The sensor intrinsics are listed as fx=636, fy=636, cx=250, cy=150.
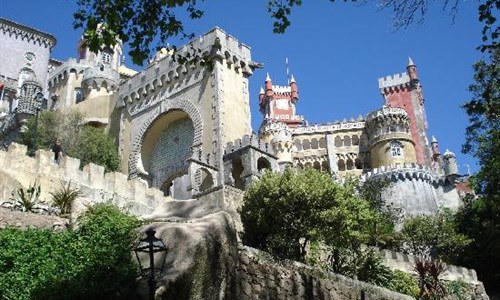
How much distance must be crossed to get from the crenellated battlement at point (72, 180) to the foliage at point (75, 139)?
10.2m

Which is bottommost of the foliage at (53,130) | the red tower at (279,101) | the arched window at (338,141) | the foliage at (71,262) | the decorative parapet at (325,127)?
the foliage at (71,262)

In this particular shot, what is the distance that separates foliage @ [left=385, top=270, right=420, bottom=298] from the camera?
21.6 meters

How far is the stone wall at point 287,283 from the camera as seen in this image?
50.3 feet

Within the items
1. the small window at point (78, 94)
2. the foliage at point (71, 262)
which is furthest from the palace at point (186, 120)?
the foliage at point (71, 262)

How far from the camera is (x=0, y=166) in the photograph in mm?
23453

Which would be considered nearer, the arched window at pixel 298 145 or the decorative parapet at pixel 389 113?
the decorative parapet at pixel 389 113

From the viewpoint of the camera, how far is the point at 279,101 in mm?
95812

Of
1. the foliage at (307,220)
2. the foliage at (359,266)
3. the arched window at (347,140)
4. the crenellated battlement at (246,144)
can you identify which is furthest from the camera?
the arched window at (347,140)

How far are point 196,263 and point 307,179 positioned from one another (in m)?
9.08

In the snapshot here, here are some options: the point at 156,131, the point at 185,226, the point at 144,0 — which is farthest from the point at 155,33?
the point at 156,131

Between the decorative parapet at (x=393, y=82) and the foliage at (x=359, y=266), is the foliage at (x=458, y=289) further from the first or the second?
the decorative parapet at (x=393, y=82)

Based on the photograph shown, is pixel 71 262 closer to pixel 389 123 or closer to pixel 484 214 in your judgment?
pixel 484 214

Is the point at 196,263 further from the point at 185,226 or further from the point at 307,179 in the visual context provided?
the point at 307,179

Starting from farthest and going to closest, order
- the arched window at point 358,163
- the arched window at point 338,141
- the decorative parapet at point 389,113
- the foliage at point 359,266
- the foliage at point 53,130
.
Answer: the arched window at point 338,141 < the arched window at point 358,163 < the decorative parapet at point 389,113 < the foliage at point 53,130 < the foliage at point 359,266
